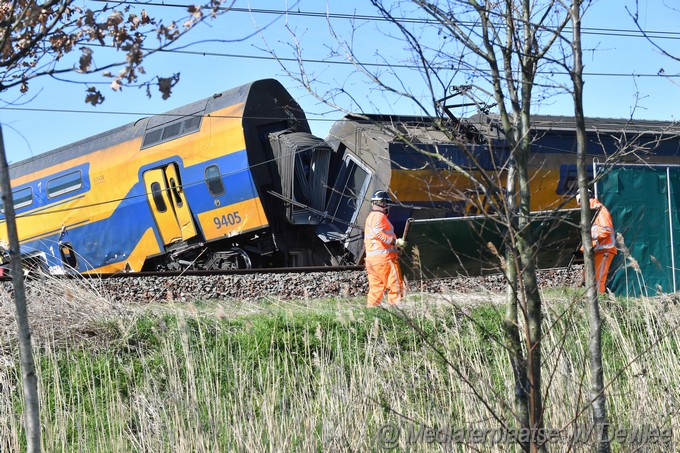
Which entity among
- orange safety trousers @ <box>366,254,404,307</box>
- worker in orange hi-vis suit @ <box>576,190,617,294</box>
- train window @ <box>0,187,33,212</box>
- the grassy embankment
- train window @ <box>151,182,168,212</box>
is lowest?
the grassy embankment

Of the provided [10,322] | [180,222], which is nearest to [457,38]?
[10,322]

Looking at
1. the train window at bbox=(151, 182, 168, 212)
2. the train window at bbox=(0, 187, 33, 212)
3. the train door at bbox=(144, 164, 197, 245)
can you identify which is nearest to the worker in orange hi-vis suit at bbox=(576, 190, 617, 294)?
the train door at bbox=(144, 164, 197, 245)

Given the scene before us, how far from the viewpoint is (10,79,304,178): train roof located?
51.4 feet

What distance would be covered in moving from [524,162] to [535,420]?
132 cm

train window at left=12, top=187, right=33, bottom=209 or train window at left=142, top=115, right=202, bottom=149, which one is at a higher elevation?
train window at left=142, top=115, right=202, bottom=149

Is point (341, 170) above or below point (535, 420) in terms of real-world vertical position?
above

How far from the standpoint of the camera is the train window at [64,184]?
57.1 ft

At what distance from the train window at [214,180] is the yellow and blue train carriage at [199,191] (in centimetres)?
2

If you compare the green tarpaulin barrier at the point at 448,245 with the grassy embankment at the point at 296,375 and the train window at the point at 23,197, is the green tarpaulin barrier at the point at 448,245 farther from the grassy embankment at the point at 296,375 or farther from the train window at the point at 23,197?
the train window at the point at 23,197

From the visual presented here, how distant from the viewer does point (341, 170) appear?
1516 centimetres

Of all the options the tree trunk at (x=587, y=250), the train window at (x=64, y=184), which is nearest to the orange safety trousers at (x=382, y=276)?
the tree trunk at (x=587, y=250)

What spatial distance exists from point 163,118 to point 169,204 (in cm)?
196

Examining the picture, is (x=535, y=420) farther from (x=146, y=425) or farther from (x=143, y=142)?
(x=143, y=142)

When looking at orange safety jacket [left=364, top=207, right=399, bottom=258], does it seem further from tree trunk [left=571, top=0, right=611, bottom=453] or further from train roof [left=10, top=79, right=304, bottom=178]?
tree trunk [left=571, top=0, right=611, bottom=453]
